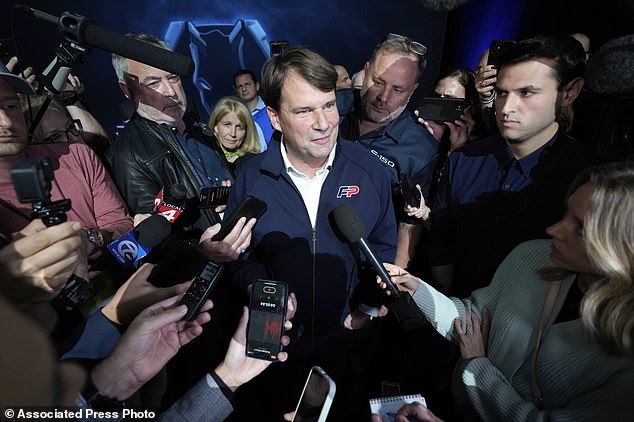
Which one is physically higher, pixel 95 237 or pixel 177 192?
pixel 177 192

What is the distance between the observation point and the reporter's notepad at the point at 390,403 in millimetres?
1286

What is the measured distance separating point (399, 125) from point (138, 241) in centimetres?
189

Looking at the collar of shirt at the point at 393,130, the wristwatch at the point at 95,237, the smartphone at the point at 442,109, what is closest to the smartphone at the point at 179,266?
the wristwatch at the point at 95,237

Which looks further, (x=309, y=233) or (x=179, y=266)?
(x=309, y=233)

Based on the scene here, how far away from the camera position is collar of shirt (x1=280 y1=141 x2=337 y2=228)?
6.15 ft

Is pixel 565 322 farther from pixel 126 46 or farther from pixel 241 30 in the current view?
pixel 241 30

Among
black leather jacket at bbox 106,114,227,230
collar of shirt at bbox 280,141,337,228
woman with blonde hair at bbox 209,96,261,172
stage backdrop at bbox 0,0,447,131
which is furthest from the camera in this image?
stage backdrop at bbox 0,0,447,131

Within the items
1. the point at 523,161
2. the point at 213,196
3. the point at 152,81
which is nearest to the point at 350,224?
the point at 213,196

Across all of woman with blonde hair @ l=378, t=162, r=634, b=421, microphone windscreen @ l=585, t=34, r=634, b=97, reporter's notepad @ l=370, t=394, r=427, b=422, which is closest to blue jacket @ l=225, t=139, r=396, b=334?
woman with blonde hair @ l=378, t=162, r=634, b=421

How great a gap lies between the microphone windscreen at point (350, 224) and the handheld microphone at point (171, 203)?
908 mm

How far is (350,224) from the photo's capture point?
1493 mm

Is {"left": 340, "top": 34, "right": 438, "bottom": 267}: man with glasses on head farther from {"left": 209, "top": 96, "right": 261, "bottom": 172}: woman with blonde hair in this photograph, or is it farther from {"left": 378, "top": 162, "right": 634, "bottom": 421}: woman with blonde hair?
{"left": 209, "top": 96, "right": 261, "bottom": 172}: woman with blonde hair

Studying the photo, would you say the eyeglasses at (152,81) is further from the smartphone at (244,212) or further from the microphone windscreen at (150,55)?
the smartphone at (244,212)

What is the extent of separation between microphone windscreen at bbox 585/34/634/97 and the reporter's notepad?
1599 millimetres
